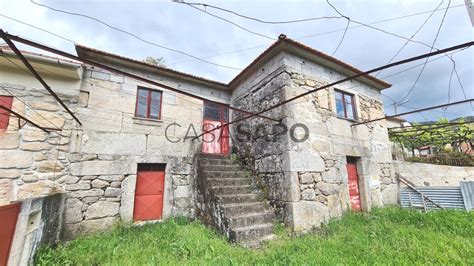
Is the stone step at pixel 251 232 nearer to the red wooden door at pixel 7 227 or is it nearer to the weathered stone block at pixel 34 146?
the red wooden door at pixel 7 227

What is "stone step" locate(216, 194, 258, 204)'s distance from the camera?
4.55 metres

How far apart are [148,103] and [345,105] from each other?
20.1 ft

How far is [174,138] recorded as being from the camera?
592 centimetres

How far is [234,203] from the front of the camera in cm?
462

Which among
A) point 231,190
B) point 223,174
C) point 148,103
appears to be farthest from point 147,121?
point 231,190

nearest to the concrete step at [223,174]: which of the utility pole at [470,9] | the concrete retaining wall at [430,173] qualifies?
the utility pole at [470,9]

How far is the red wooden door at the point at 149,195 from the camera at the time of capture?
5.18m

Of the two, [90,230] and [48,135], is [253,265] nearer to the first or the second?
[90,230]

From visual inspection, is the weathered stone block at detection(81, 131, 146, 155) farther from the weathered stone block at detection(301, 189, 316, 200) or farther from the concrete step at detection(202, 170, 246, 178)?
the weathered stone block at detection(301, 189, 316, 200)

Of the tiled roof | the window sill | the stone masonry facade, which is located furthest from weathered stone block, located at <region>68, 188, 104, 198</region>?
the stone masonry facade

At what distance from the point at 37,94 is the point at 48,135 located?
954mm

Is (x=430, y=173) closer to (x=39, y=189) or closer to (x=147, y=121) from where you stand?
(x=147, y=121)

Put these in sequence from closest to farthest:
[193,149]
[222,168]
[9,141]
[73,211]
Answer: [9,141] → [73,211] → [222,168] → [193,149]

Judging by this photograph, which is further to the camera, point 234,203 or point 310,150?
point 310,150
